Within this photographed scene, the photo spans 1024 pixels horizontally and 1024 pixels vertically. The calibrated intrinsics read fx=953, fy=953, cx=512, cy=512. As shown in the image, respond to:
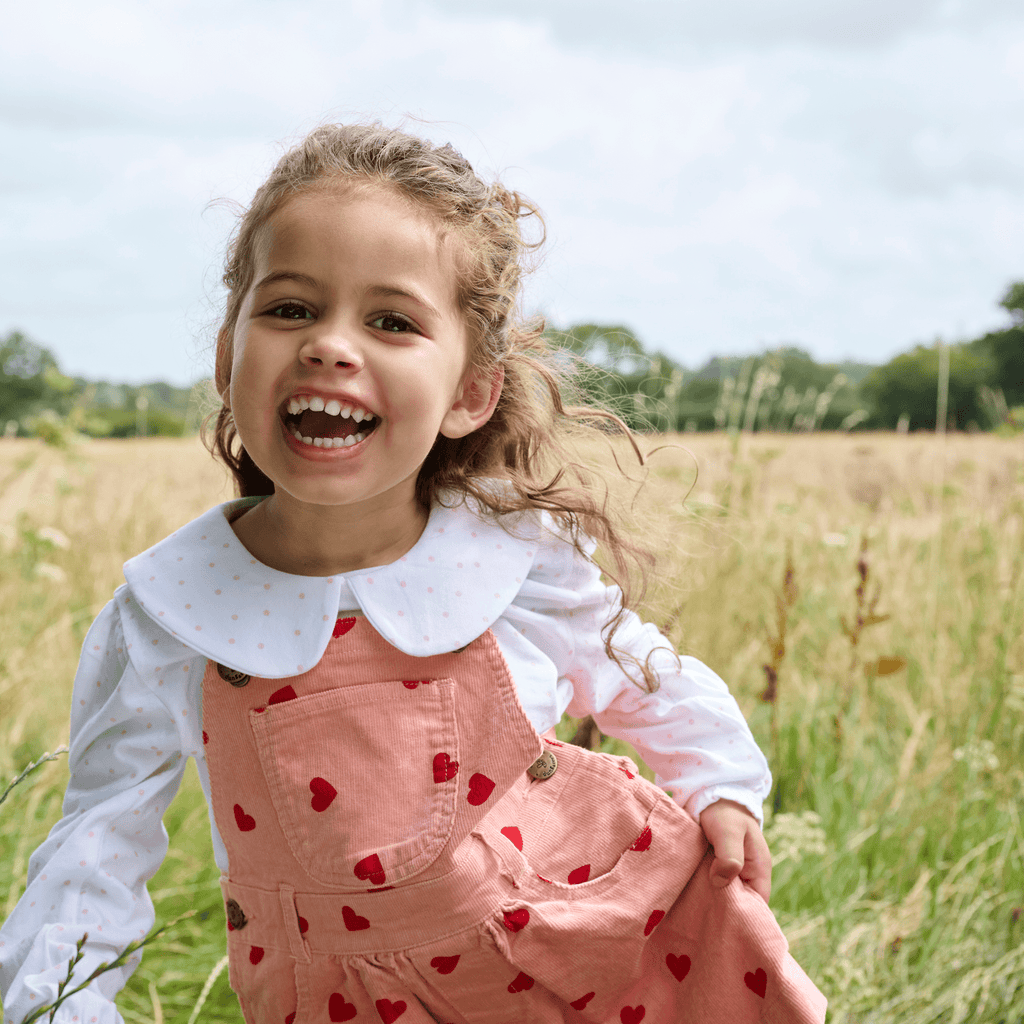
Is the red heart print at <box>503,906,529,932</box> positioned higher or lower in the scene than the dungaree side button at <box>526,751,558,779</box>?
lower

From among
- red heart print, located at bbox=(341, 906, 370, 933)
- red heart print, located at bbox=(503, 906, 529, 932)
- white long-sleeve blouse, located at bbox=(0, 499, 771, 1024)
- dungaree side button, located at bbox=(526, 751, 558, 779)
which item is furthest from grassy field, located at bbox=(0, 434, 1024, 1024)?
red heart print, located at bbox=(341, 906, 370, 933)

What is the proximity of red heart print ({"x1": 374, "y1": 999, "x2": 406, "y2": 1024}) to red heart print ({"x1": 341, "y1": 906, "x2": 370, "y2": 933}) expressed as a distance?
0.09 m

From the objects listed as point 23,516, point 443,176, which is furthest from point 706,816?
point 23,516

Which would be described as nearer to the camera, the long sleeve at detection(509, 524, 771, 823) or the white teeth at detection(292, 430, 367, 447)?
the white teeth at detection(292, 430, 367, 447)

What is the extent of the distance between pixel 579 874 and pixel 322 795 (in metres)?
0.36

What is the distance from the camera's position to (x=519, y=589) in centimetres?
134

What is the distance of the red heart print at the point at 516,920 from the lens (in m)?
1.18

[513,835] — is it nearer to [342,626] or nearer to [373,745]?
[373,745]

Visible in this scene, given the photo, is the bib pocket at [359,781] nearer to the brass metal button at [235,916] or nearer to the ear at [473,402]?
the brass metal button at [235,916]

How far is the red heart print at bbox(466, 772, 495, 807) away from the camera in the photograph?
47.4 inches

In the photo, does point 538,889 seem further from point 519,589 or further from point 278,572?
point 278,572

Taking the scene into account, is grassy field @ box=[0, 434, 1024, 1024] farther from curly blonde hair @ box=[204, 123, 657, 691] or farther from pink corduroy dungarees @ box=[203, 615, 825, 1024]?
pink corduroy dungarees @ box=[203, 615, 825, 1024]

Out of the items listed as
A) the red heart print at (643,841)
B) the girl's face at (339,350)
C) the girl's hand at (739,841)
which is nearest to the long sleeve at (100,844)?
the girl's face at (339,350)

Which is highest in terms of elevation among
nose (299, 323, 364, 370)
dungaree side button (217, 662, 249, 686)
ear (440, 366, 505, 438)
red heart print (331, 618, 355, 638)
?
nose (299, 323, 364, 370)
